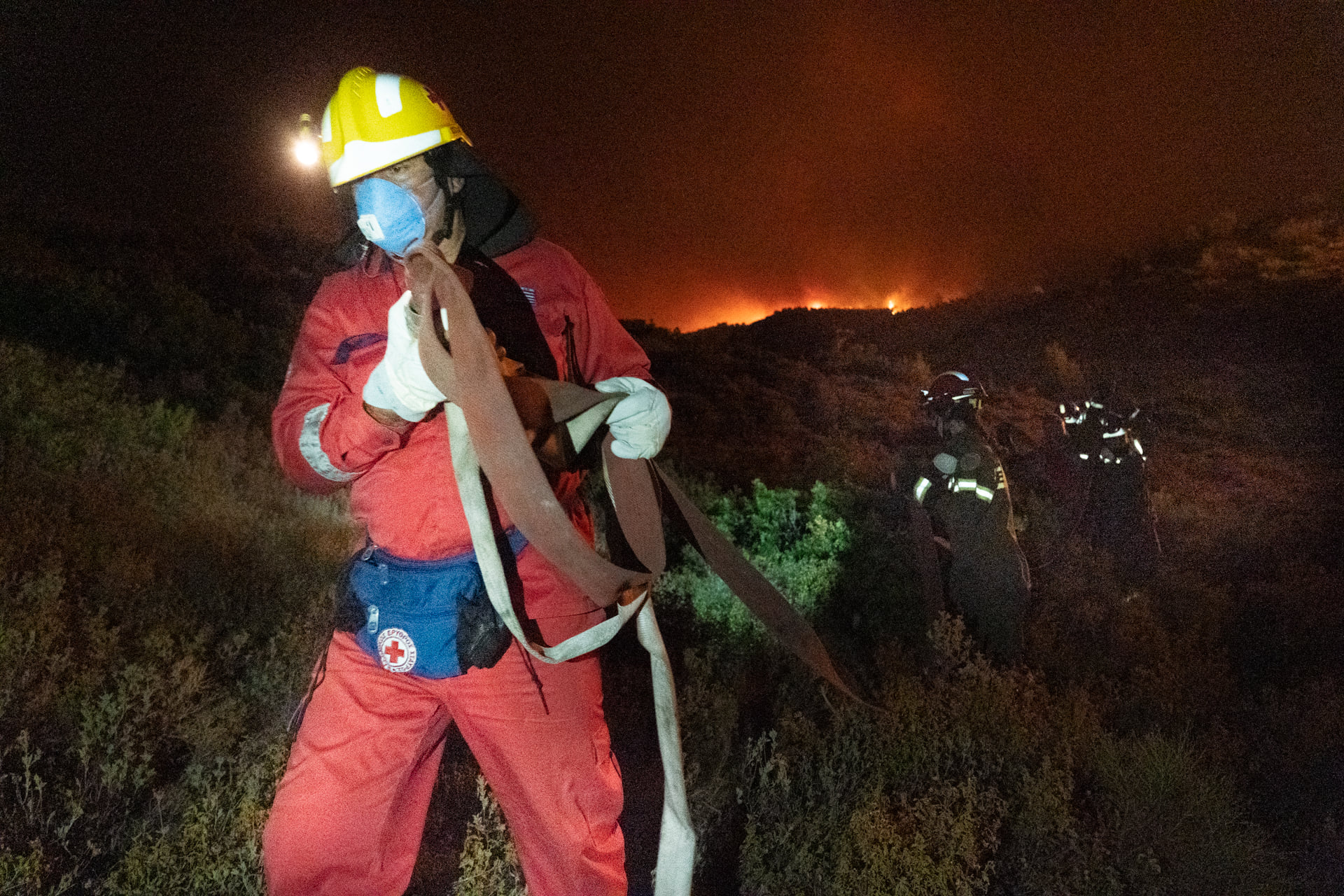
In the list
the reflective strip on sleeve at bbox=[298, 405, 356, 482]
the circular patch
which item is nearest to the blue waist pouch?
the circular patch

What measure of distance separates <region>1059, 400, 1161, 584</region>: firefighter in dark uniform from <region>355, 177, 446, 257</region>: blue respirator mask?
17.6ft

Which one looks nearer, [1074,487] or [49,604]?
[49,604]

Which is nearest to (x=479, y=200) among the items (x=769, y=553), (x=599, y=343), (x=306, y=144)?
(x=599, y=343)

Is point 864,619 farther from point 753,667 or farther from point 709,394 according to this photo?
point 709,394

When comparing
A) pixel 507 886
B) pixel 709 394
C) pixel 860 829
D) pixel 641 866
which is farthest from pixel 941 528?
pixel 709 394

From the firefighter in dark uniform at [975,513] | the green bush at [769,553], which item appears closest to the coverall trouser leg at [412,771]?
the green bush at [769,553]

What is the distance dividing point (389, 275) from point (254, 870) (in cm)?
212

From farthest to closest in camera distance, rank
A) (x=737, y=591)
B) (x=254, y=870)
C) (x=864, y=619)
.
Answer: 1. (x=864, y=619)
2. (x=254, y=870)
3. (x=737, y=591)

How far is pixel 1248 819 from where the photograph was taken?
12.1 ft

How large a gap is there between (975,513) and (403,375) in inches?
158

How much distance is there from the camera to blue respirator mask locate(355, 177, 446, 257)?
194 centimetres

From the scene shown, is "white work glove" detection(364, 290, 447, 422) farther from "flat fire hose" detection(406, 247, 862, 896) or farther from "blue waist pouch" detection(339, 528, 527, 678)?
"blue waist pouch" detection(339, 528, 527, 678)

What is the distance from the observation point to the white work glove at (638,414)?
1.94 meters

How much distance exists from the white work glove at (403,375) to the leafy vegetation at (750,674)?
200 centimetres
